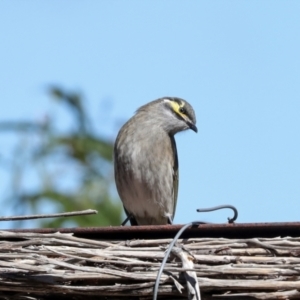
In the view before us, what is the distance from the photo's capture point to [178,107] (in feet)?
30.5

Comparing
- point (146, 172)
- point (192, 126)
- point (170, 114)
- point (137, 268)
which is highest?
point (170, 114)

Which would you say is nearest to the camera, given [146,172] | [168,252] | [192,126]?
[168,252]

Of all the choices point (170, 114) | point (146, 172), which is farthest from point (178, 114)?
point (146, 172)

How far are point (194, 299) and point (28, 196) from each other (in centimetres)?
636

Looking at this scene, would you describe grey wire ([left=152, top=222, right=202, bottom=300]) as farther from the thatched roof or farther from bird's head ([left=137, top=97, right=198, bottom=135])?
bird's head ([left=137, top=97, right=198, bottom=135])

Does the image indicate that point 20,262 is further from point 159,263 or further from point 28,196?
point 28,196

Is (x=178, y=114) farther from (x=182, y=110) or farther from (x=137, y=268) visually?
→ (x=137, y=268)

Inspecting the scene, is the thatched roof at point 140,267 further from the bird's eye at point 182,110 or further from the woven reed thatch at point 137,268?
the bird's eye at point 182,110

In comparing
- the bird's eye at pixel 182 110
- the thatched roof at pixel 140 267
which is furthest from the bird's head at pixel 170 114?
the thatched roof at pixel 140 267

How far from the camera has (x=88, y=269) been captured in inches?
153

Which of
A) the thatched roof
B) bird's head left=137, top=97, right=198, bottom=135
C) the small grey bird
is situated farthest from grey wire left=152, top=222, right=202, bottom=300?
bird's head left=137, top=97, right=198, bottom=135

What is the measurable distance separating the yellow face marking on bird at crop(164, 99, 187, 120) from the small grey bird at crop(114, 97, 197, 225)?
0.45 m

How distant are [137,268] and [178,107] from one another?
5.47 meters

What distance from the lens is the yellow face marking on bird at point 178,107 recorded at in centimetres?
919
